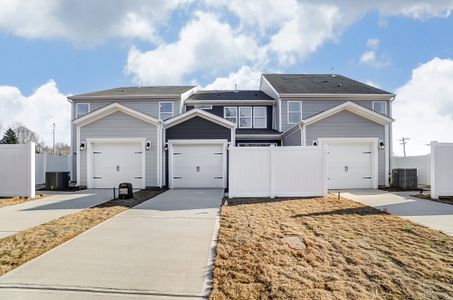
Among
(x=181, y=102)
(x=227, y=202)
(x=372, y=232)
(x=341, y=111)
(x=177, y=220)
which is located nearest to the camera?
(x=372, y=232)

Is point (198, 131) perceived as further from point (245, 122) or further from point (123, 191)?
point (245, 122)

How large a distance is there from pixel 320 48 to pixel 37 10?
473 inches

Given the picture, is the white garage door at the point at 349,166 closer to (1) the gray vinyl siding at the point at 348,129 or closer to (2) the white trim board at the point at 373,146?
(2) the white trim board at the point at 373,146

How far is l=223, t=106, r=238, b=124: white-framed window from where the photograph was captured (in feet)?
62.4

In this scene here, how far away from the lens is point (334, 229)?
6.07 m

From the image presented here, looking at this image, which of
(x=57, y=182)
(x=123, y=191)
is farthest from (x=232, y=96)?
(x=57, y=182)

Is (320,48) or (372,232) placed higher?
(320,48)

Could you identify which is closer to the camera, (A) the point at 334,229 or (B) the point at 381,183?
(A) the point at 334,229

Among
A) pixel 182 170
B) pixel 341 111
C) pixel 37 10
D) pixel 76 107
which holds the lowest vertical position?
pixel 182 170

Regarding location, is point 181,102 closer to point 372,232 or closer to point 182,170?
point 182,170

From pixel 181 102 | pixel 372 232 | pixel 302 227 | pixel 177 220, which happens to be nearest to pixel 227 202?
pixel 177 220

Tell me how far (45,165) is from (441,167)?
2069 cm

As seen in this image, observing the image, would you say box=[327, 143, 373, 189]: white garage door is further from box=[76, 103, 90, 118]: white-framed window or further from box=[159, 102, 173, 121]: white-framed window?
box=[76, 103, 90, 118]: white-framed window

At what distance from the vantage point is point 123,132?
46.2 ft
